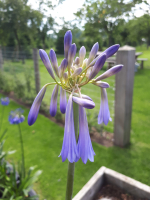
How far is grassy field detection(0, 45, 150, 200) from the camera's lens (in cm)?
196

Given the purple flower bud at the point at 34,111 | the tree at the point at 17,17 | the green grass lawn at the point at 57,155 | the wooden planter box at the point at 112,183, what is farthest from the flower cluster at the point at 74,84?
→ the tree at the point at 17,17

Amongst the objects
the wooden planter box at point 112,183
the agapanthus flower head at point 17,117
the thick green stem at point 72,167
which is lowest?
the wooden planter box at point 112,183

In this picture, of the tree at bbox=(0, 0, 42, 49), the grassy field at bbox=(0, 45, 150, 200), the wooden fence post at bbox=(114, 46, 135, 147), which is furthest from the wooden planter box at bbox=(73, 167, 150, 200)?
the tree at bbox=(0, 0, 42, 49)

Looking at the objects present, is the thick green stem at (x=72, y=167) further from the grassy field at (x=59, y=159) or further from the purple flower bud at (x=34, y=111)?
the grassy field at (x=59, y=159)

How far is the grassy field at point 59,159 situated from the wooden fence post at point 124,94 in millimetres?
231

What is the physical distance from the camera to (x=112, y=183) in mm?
1384

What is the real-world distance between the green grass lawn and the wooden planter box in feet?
1.92

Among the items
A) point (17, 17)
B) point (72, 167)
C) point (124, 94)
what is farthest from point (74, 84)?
point (17, 17)

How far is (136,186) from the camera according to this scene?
1.21 m

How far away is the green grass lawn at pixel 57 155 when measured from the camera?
1.95 metres

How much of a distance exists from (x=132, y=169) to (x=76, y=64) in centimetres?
195

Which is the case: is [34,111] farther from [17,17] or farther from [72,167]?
[17,17]

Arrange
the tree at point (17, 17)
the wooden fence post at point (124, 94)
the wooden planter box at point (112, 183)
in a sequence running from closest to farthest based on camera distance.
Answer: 1. the wooden planter box at point (112, 183)
2. the wooden fence post at point (124, 94)
3. the tree at point (17, 17)

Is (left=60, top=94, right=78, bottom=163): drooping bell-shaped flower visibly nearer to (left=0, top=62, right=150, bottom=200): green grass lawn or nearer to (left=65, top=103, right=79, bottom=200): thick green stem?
(left=65, top=103, right=79, bottom=200): thick green stem
